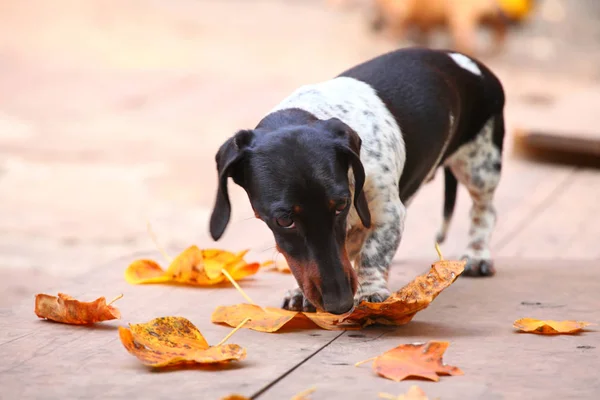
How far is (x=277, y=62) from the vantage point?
14836 millimetres

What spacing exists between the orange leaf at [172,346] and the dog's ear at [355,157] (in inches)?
28.7

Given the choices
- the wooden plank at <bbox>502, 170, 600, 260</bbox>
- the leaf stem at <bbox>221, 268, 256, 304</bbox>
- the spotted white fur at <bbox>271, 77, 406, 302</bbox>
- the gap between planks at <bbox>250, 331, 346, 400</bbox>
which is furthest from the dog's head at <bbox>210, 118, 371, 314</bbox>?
the wooden plank at <bbox>502, 170, 600, 260</bbox>

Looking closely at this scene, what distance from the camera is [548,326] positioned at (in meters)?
3.05

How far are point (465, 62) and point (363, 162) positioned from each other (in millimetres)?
1260

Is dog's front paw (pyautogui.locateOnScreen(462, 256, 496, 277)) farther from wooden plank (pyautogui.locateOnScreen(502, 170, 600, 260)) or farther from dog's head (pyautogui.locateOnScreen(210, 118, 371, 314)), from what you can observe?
dog's head (pyautogui.locateOnScreen(210, 118, 371, 314))

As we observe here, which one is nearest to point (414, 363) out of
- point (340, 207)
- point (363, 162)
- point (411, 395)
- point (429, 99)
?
point (411, 395)

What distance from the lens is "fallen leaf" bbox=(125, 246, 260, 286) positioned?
3885mm

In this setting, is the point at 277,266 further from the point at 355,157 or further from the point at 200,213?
the point at 200,213

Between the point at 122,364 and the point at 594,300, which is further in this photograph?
Answer: the point at 594,300

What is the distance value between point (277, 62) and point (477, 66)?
1044 cm

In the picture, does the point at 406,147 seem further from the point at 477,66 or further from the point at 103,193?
the point at 103,193

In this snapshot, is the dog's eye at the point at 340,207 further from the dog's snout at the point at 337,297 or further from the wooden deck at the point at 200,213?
the wooden deck at the point at 200,213

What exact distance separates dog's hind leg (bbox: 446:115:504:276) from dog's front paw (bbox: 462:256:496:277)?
0.18 metres

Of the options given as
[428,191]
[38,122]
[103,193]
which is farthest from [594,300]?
[38,122]
